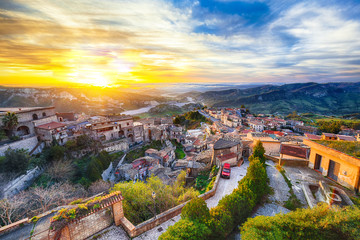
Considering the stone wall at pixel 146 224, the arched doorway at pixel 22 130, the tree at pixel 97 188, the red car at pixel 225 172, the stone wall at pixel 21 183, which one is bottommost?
the tree at pixel 97 188

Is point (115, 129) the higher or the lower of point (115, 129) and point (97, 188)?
the higher

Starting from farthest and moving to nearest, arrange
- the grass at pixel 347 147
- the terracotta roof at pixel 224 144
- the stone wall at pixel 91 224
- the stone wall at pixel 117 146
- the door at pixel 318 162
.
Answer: the stone wall at pixel 117 146
the terracotta roof at pixel 224 144
the door at pixel 318 162
the grass at pixel 347 147
the stone wall at pixel 91 224

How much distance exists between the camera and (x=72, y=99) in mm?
96688

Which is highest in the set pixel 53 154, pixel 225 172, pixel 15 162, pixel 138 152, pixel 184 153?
pixel 15 162

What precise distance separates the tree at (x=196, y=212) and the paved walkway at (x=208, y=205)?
8.43 feet

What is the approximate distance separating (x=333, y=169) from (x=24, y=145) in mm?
37308

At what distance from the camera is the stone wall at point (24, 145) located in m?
19.1

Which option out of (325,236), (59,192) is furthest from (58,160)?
(325,236)

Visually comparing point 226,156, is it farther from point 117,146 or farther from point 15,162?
point 15,162

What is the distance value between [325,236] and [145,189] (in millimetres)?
10657

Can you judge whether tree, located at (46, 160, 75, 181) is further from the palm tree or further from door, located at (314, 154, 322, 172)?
door, located at (314, 154, 322, 172)

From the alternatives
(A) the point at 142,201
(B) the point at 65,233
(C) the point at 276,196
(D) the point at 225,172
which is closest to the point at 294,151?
(C) the point at 276,196

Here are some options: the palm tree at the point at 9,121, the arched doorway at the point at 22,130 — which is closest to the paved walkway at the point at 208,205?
the palm tree at the point at 9,121

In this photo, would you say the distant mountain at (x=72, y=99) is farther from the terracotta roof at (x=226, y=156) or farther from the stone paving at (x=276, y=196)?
the stone paving at (x=276, y=196)
